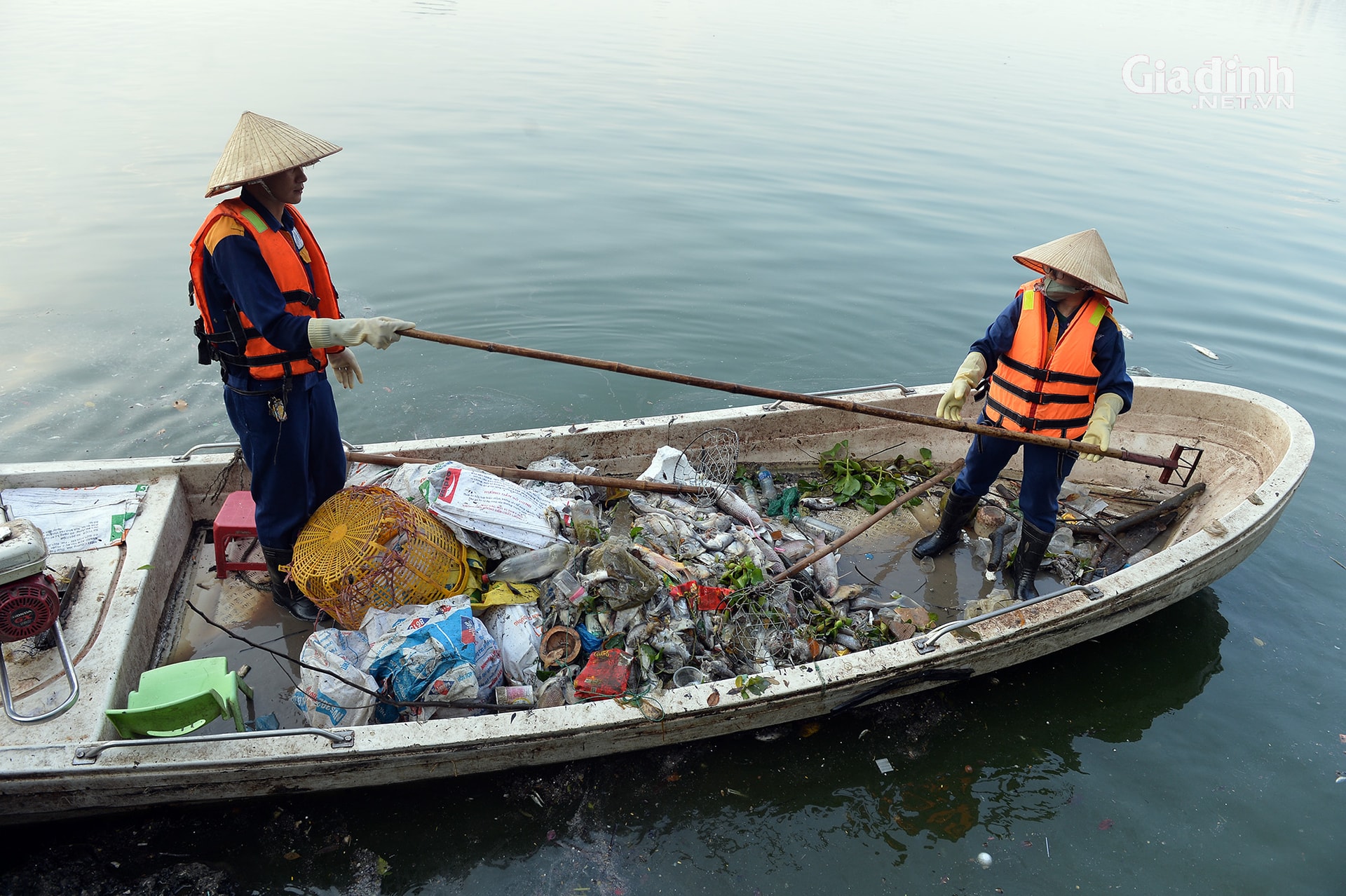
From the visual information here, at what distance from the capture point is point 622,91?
682 inches

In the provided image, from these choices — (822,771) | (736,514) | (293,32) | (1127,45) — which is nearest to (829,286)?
(736,514)

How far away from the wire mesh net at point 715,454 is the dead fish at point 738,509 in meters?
0.23

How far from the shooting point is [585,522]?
4.28m

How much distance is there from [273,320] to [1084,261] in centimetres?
363

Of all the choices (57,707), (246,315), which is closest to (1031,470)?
(246,315)

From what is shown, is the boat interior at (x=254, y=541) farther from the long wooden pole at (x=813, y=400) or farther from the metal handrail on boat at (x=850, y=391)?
the long wooden pole at (x=813, y=400)

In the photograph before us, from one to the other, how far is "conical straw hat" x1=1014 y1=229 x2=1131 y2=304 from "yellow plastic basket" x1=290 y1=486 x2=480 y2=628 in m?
3.11

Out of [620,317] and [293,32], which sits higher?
[293,32]

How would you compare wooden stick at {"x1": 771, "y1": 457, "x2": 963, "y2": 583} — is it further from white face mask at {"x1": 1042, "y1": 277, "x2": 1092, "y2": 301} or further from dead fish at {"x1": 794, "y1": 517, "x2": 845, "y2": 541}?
white face mask at {"x1": 1042, "y1": 277, "x2": 1092, "y2": 301}

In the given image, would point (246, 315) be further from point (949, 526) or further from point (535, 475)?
point (949, 526)

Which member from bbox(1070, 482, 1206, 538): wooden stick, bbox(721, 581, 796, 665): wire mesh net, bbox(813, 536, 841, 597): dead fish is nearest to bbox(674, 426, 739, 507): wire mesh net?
bbox(813, 536, 841, 597): dead fish

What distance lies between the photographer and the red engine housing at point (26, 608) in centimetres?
292

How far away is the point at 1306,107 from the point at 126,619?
24900mm

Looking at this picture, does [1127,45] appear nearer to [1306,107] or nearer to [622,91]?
[1306,107]
